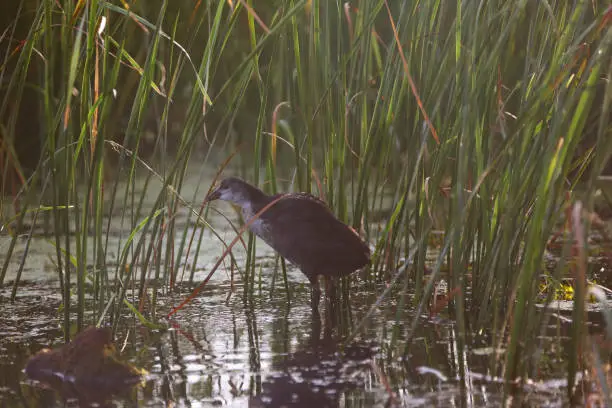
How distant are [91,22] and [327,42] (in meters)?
1.11

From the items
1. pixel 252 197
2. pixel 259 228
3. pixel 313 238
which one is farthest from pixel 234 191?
pixel 313 238

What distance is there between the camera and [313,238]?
12.8 ft

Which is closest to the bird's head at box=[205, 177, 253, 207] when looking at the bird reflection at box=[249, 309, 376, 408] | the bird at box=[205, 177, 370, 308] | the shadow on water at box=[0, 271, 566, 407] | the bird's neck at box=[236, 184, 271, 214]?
the bird's neck at box=[236, 184, 271, 214]

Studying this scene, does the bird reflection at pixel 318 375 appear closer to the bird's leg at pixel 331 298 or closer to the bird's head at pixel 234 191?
the bird's leg at pixel 331 298

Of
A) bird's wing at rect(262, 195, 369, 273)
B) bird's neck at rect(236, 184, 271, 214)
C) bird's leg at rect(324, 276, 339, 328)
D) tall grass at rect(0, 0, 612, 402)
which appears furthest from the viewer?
bird's neck at rect(236, 184, 271, 214)

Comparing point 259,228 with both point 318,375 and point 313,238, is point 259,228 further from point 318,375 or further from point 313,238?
point 318,375

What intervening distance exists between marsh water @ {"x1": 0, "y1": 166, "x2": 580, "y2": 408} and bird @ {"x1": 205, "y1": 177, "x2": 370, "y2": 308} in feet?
0.70

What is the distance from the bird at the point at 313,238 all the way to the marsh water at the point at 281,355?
21 cm

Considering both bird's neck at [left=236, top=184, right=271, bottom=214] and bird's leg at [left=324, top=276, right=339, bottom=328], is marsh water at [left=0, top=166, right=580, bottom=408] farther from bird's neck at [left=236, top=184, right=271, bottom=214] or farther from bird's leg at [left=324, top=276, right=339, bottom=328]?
bird's neck at [left=236, top=184, right=271, bottom=214]

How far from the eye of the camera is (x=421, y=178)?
13.0ft

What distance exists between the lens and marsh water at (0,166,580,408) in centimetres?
282

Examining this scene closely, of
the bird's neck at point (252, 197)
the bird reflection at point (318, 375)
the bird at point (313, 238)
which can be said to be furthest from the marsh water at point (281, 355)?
the bird's neck at point (252, 197)

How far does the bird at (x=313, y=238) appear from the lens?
3844mm

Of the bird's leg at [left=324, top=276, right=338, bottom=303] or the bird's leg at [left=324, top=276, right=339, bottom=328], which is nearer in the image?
the bird's leg at [left=324, top=276, right=339, bottom=328]
